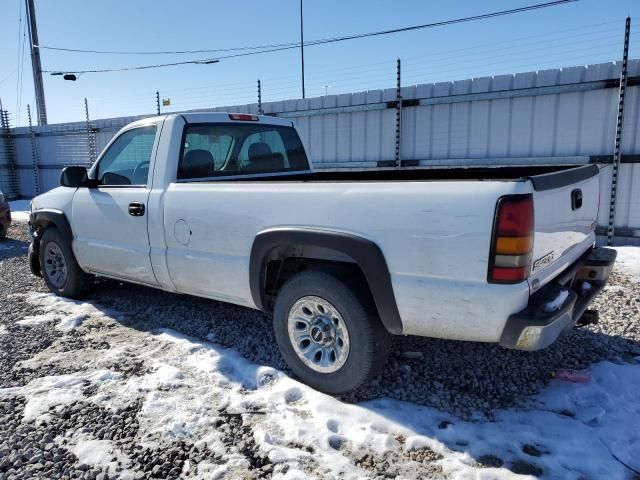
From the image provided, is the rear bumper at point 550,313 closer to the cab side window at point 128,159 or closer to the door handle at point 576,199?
the door handle at point 576,199

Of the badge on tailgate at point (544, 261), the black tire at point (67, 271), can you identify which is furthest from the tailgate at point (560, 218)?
the black tire at point (67, 271)

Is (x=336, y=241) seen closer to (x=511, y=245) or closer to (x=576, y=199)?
(x=511, y=245)

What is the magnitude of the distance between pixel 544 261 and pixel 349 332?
1.18m

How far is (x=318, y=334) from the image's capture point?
10.4 ft

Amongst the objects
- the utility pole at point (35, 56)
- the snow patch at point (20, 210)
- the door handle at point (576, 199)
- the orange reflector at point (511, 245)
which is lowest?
the snow patch at point (20, 210)

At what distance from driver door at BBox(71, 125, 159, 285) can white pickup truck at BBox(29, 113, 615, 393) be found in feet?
0.06

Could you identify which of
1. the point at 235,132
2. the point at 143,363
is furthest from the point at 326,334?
the point at 235,132

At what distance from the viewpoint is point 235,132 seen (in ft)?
14.8

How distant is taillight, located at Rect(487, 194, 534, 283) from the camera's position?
2404mm

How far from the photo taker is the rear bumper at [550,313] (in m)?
2.48

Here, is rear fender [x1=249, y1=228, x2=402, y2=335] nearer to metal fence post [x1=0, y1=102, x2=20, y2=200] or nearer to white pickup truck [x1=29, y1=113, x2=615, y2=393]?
white pickup truck [x1=29, y1=113, x2=615, y2=393]

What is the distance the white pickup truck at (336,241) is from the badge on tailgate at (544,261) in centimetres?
2

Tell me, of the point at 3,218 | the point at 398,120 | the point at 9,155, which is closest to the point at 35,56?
the point at 9,155

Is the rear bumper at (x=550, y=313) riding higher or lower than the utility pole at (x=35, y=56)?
lower
